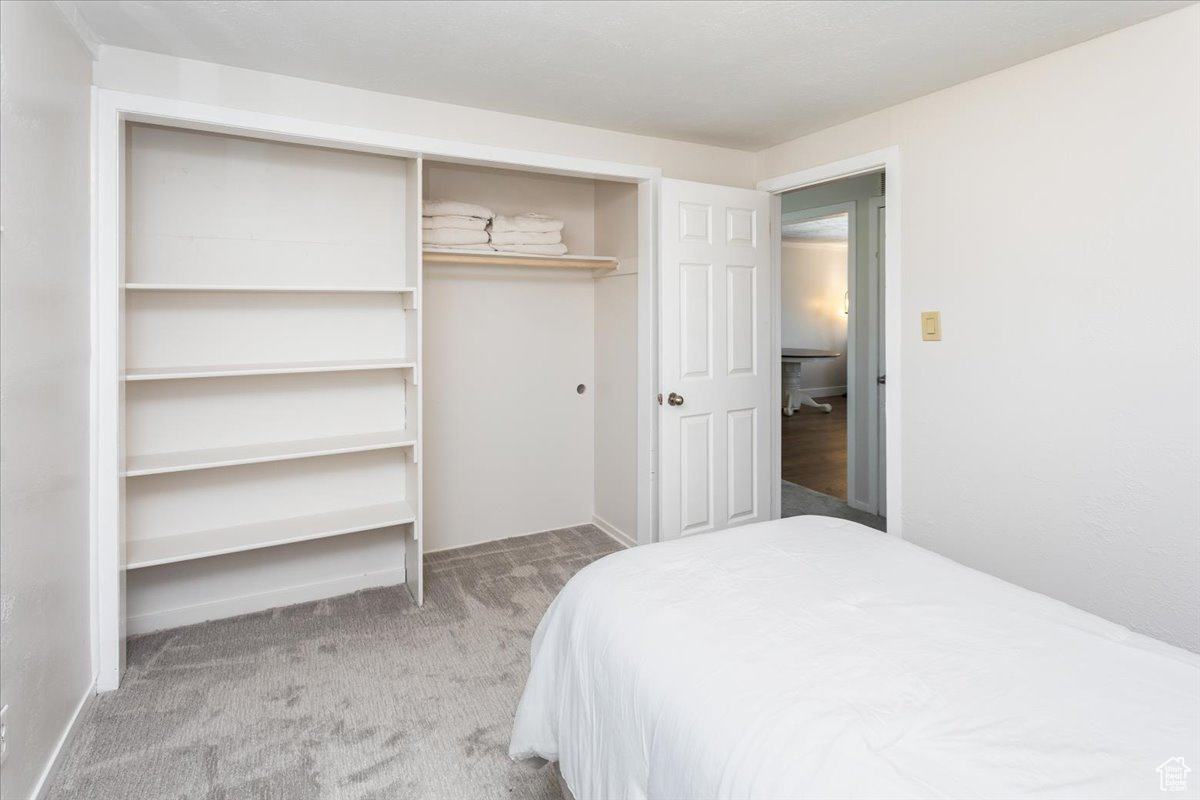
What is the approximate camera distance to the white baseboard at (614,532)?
3.67 m

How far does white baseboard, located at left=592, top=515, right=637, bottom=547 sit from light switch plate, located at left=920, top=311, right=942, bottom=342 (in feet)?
5.98

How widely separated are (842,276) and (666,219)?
7588 millimetres

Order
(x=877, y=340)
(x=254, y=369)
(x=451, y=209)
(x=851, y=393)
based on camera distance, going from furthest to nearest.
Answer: (x=851, y=393) < (x=877, y=340) < (x=451, y=209) < (x=254, y=369)

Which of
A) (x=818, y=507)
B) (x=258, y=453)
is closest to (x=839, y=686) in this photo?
(x=258, y=453)

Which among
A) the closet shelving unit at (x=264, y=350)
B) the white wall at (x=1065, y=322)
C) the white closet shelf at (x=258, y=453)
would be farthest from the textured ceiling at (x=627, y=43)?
the white closet shelf at (x=258, y=453)

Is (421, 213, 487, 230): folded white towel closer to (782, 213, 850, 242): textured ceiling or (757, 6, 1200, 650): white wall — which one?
(757, 6, 1200, 650): white wall

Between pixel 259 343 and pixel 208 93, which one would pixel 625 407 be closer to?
pixel 259 343

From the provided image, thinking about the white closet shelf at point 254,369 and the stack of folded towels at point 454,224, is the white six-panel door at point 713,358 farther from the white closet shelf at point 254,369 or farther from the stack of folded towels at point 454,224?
the white closet shelf at point 254,369

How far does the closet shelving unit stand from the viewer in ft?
8.63

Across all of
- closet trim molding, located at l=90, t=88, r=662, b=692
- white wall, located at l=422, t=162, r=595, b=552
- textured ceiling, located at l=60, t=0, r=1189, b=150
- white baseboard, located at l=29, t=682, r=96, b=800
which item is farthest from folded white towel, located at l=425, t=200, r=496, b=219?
white baseboard, located at l=29, t=682, r=96, b=800

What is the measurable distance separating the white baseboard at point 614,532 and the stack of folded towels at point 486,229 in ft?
5.42

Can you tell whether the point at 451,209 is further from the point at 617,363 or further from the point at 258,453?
the point at 258,453

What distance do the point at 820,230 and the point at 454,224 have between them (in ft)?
19.4

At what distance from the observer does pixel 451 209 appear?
3254mm
